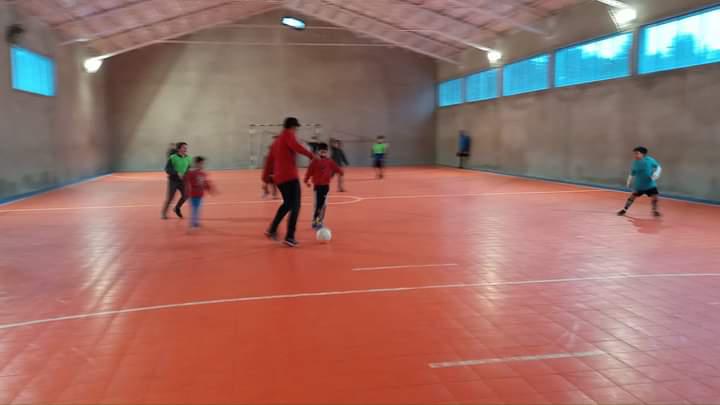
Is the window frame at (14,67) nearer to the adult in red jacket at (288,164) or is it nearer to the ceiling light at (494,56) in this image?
the adult in red jacket at (288,164)

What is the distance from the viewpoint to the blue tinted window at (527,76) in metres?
19.0

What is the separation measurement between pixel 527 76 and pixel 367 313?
1729 cm

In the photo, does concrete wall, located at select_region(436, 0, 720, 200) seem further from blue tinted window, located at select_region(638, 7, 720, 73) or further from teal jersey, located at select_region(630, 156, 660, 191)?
teal jersey, located at select_region(630, 156, 660, 191)

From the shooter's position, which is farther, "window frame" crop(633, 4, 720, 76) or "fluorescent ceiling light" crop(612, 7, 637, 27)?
"fluorescent ceiling light" crop(612, 7, 637, 27)

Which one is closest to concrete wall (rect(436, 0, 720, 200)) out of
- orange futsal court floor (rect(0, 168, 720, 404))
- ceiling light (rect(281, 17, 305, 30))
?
orange futsal court floor (rect(0, 168, 720, 404))

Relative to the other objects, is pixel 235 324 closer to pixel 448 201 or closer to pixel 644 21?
pixel 448 201

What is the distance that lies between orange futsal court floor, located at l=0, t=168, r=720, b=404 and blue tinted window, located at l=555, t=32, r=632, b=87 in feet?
22.4

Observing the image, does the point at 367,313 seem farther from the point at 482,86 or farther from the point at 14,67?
the point at 482,86

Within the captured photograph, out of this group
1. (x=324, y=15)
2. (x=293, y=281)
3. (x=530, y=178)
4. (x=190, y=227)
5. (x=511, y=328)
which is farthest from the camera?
(x=324, y=15)

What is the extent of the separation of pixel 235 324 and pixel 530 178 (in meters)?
17.0

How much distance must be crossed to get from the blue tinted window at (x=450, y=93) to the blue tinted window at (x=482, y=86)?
829 millimetres

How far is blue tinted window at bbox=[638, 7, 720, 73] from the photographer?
1224 cm

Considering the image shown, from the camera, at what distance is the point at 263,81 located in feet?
88.5

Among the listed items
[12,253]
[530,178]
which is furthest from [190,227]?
[530,178]
